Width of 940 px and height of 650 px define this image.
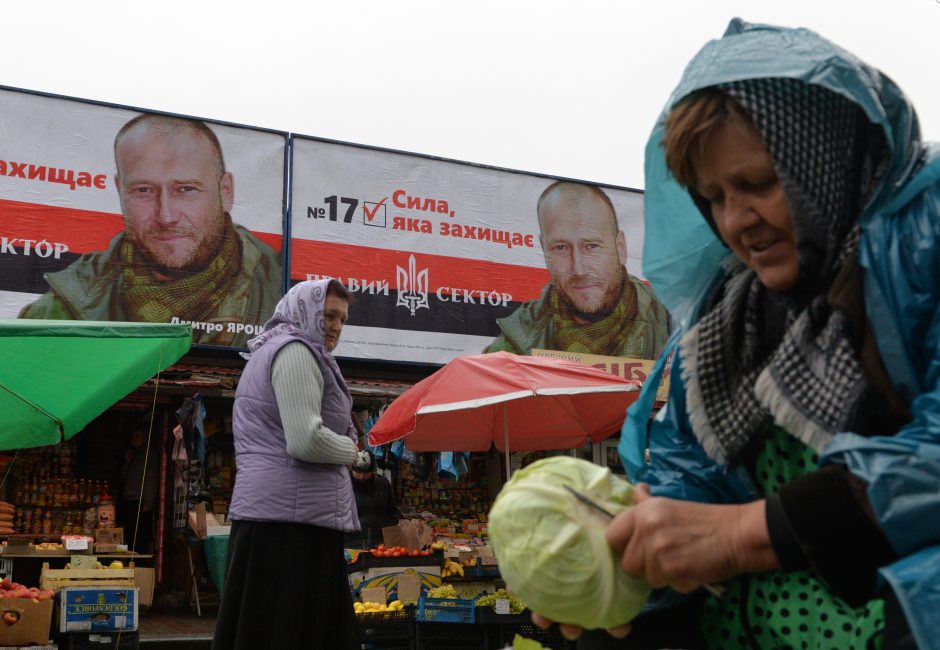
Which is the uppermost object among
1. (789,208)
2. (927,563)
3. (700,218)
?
(700,218)

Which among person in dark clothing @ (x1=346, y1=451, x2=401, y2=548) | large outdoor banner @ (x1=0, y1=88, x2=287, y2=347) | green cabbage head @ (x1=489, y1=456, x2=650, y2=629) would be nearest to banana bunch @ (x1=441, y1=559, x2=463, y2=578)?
person in dark clothing @ (x1=346, y1=451, x2=401, y2=548)

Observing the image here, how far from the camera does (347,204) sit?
1273cm

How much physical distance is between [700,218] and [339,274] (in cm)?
1084

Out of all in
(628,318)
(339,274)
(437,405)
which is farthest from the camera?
(628,318)

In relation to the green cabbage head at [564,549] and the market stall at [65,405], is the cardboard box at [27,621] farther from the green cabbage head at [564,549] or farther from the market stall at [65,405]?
the green cabbage head at [564,549]

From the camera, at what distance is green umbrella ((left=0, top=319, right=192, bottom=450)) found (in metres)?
5.71

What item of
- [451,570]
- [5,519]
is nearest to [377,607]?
[451,570]

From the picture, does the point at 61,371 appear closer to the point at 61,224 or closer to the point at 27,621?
the point at 27,621

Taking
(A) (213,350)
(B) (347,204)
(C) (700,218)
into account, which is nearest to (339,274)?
Answer: (B) (347,204)

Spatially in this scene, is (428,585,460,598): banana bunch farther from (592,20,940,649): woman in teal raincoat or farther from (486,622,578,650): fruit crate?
(592,20,940,649): woman in teal raincoat

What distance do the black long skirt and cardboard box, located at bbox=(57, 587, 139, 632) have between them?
3.58 m

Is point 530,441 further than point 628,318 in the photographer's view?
No

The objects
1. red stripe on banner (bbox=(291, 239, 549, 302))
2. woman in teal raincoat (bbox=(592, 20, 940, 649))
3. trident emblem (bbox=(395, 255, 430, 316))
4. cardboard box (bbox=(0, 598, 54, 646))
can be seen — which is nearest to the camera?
woman in teal raincoat (bbox=(592, 20, 940, 649))

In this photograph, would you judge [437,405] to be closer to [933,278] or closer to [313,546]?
[313,546]
